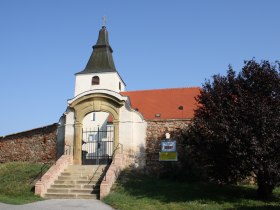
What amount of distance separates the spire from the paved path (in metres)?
25.0

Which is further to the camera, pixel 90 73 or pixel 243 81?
pixel 90 73

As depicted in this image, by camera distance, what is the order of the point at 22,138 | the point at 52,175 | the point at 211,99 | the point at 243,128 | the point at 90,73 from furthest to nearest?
the point at 90,73, the point at 22,138, the point at 52,175, the point at 211,99, the point at 243,128

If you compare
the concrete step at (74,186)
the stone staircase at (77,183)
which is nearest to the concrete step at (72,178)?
the stone staircase at (77,183)

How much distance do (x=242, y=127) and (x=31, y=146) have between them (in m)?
14.7

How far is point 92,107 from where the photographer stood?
22.1 metres

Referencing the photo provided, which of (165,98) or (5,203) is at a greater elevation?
(165,98)

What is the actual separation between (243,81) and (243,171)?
3721mm

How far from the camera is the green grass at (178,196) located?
13.8 m

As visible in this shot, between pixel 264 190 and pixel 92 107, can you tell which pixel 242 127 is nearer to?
pixel 264 190

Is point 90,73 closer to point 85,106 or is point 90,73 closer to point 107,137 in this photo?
point 107,137

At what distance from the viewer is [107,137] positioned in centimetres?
2816

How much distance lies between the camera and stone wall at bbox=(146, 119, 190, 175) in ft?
70.4

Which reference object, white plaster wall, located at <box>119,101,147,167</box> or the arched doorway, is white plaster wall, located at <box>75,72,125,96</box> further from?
white plaster wall, located at <box>119,101,147,167</box>

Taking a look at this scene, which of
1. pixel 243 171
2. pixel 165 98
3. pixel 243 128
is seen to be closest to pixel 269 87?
pixel 243 128
